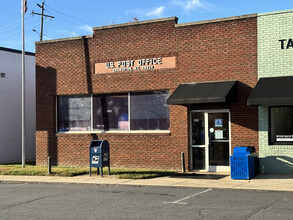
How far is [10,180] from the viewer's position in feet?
48.2

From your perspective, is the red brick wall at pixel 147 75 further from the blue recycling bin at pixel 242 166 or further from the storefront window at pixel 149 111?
the blue recycling bin at pixel 242 166

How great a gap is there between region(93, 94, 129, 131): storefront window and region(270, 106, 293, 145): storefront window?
579cm

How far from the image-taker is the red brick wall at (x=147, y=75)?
15.6 metres

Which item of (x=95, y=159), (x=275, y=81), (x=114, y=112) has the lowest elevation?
(x=95, y=159)

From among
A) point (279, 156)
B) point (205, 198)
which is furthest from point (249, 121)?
point (205, 198)

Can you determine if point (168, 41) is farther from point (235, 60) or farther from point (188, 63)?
point (235, 60)

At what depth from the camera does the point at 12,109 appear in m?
23.6

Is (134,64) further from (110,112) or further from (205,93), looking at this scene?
(205,93)

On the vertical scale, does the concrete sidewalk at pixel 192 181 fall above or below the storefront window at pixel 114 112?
below

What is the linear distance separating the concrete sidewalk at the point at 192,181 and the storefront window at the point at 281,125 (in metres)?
1.37

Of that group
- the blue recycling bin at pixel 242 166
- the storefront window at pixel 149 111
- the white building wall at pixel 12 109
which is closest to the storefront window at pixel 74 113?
the storefront window at pixel 149 111

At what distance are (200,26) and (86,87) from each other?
5490 millimetres

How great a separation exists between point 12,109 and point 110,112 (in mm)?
7932

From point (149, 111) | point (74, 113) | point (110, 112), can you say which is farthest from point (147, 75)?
point (74, 113)
